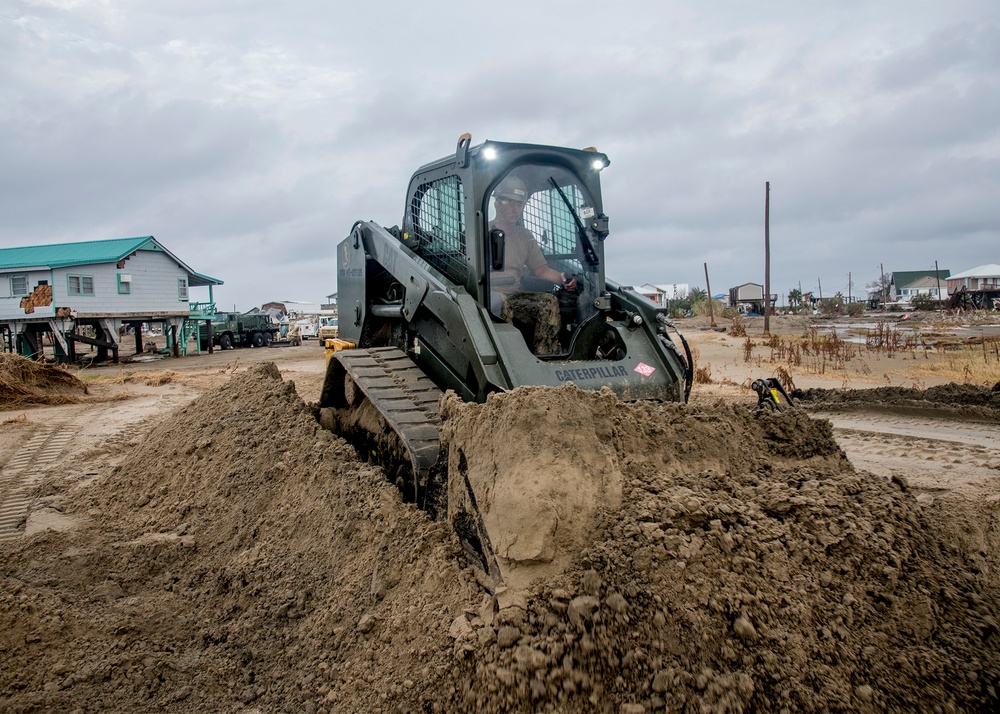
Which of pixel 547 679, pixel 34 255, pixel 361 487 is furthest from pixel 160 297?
pixel 547 679

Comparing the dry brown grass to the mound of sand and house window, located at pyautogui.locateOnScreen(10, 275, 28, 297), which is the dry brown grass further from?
house window, located at pyautogui.locateOnScreen(10, 275, 28, 297)

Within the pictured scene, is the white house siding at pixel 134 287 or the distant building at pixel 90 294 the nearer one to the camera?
the distant building at pixel 90 294

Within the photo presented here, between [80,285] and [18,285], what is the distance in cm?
225

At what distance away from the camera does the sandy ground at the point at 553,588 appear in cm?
226

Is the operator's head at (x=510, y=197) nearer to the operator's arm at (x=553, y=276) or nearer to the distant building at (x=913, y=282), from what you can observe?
the operator's arm at (x=553, y=276)

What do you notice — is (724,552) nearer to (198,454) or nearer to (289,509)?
(289,509)

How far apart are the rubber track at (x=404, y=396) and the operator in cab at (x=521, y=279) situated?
0.76 m

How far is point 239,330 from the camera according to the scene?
38.4m

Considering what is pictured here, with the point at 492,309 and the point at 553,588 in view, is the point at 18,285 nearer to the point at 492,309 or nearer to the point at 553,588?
the point at 492,309

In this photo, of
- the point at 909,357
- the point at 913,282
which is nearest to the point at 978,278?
the point at 913,282

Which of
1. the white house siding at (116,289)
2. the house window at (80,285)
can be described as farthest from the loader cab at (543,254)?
the house window at (80,285)

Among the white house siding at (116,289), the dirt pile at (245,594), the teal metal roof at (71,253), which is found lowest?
the dirt pile at (245,594)

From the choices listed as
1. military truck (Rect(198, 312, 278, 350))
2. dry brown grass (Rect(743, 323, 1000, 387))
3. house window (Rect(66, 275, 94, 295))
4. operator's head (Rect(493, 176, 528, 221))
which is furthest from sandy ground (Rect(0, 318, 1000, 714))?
military truck (Rect(198, 312, 278, 350))

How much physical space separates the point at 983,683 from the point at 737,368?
1426 cm
